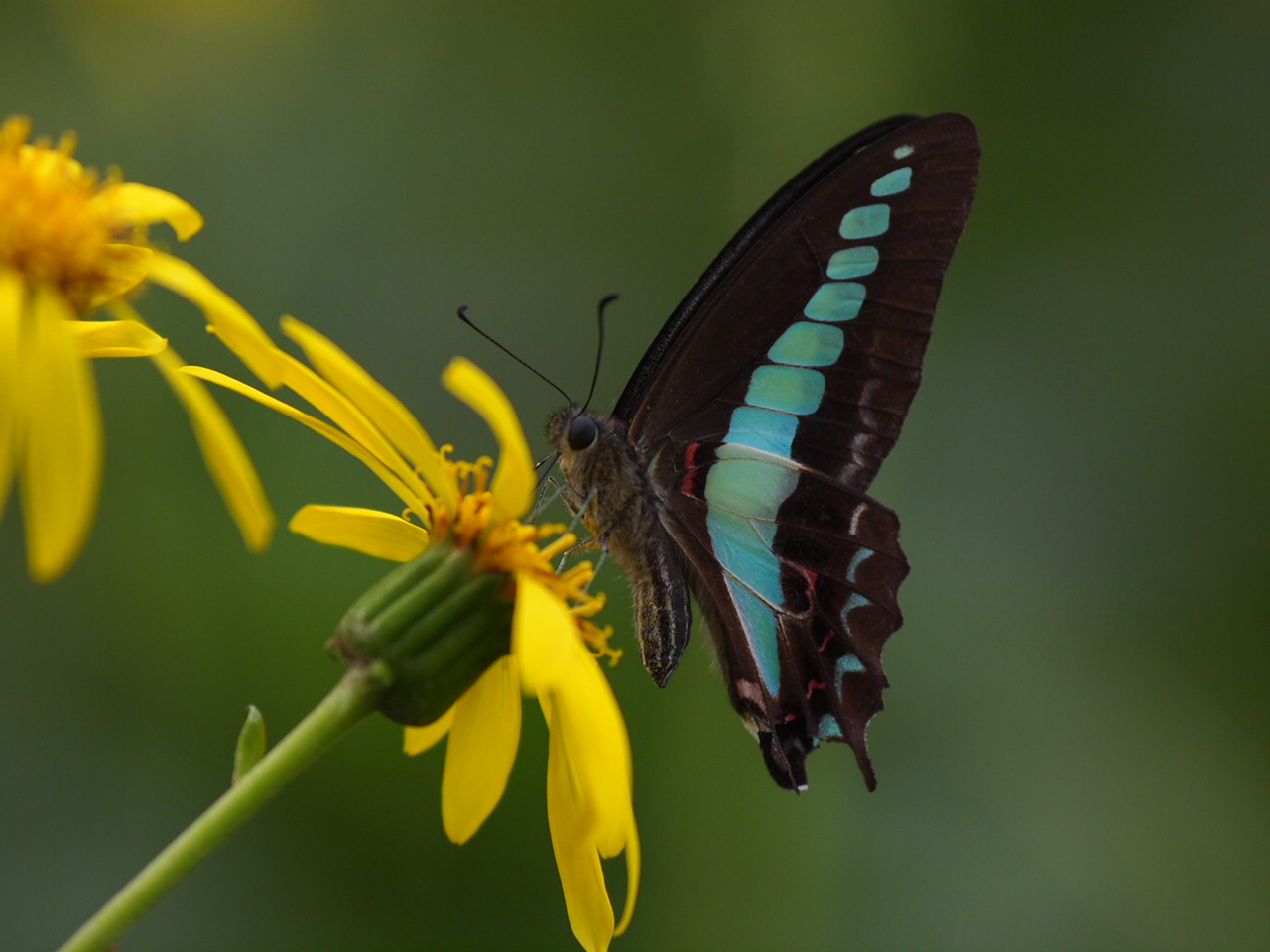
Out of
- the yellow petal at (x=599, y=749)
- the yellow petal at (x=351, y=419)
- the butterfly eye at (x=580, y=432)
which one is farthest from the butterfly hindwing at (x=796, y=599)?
the yellow petal at (x=599, y=749)

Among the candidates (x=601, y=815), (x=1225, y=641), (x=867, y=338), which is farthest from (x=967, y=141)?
(x=1225, y=641)

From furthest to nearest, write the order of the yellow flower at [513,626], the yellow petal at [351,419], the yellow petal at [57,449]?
the yellow petal at [351,419], the yellow flower at [513,626], the yellow petal at [57,449]

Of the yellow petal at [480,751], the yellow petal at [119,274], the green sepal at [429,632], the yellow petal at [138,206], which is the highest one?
the yellow petal at [138,206]

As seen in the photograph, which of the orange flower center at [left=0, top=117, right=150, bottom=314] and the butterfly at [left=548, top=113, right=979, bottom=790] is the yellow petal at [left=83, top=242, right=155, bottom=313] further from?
the butterfly at [left=548, top=113, right=979, bottom=790]

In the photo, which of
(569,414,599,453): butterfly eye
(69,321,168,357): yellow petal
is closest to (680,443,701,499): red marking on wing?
(569,414,599,453): butterfly eye

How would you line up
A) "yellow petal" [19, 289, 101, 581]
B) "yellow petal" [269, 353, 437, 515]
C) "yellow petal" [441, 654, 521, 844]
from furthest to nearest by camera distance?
"yellow petal" [441, 654, 521, 844] < "yellow petal" [269, 353, 437, 515] < "yellow petal" [19, 289, 101, 581]

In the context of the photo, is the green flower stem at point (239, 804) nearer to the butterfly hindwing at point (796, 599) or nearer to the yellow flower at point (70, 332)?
the yellow flower at point (70, 332)

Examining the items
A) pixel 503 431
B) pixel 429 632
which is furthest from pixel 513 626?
pixel 503 431
